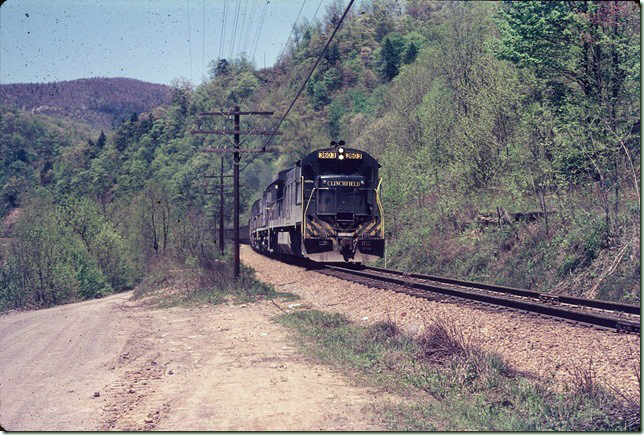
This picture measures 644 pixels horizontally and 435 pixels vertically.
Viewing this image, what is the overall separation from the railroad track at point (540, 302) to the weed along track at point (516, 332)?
0.86 ft

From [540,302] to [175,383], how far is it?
347 inches

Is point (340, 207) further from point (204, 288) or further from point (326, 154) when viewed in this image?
point (204, 288)

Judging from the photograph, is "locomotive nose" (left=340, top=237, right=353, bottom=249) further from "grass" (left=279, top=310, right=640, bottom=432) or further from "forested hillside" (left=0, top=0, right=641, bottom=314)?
"grass" (left=279, top=310, right=640, bottom=432)

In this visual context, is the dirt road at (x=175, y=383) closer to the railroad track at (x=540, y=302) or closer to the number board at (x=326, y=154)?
the railroad track at (x=540, y=302)

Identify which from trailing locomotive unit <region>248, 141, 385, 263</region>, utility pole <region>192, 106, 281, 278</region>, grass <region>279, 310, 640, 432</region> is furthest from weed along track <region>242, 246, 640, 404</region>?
utility pole <region>192, 106, 281, 278</region>

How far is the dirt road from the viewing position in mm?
7117

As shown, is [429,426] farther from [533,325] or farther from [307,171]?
[307,171]

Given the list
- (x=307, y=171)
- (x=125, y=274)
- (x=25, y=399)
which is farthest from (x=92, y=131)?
(x=25, y=399)

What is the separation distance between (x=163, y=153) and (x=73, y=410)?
35.9m

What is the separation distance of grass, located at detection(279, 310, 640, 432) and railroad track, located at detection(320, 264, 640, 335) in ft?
9.64

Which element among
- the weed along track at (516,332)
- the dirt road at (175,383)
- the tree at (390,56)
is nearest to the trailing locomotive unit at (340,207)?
the weed along track at (516,332)

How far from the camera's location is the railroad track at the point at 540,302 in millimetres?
11203

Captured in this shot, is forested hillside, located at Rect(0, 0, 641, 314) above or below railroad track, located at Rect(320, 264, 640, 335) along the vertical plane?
above

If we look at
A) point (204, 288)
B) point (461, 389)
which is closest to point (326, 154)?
point (204, 288)
